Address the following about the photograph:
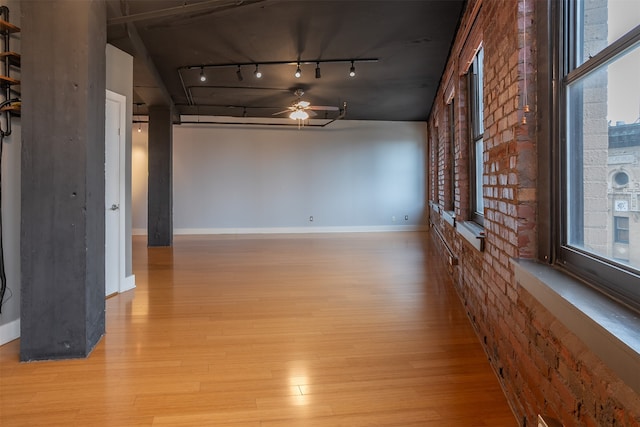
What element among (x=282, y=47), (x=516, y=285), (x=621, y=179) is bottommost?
(x=516, y=285)

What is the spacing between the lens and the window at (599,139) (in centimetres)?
130

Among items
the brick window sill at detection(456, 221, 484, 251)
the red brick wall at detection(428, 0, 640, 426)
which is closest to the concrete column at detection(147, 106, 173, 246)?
the brick window sill at detection(456, 221, 484, 251)

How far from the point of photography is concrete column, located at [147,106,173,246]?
7.22 m

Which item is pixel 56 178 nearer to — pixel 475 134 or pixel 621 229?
pixel 621 229

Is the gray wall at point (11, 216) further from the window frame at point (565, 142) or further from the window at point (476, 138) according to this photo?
the window at point (476, 138)

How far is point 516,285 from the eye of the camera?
1.95 m

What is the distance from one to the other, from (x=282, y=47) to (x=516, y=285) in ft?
14.5

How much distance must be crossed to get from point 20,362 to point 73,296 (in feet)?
1.71

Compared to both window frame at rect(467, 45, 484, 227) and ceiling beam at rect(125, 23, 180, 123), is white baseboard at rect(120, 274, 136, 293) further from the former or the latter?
window frame at rect(467, 45, 484, 227)

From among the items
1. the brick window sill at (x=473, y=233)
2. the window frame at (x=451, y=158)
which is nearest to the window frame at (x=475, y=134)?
the brick window sill at (x=473, y=233)

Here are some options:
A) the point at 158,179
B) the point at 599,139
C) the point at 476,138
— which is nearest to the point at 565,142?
the point at 599,139

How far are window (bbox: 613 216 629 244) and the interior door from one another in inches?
167

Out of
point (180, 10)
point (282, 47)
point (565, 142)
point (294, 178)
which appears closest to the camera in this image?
point (565, 142)

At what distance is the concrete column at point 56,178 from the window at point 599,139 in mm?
2812
